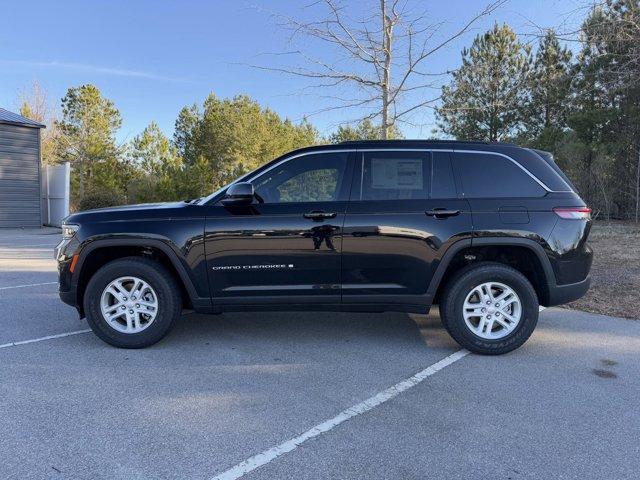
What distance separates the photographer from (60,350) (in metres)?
4.52

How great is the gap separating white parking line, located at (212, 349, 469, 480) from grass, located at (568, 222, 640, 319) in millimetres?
2838

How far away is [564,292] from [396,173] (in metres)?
1.89

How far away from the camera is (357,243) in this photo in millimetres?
4355

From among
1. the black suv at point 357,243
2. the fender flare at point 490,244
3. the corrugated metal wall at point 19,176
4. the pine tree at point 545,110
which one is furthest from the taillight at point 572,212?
the corrugated metal wall at point 19,176

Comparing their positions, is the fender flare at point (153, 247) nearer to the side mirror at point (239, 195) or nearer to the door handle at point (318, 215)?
the side mirror at point (239, 195)

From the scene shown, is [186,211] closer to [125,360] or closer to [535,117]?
[125,360]

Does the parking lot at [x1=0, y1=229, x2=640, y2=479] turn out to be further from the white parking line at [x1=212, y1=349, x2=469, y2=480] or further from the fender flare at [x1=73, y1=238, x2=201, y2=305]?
the fender flare at [x1=73, y1=238, x2=201, y2=305]

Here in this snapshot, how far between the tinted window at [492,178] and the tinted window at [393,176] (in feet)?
1.16

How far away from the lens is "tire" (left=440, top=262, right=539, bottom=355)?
4.40 meters

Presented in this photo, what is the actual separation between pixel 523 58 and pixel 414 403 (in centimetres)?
2283

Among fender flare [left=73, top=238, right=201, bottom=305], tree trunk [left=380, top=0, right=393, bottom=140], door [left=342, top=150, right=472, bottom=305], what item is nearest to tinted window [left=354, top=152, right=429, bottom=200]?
door [left=342, top=150, right=472, bottom=305]

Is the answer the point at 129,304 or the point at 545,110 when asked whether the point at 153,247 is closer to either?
the point at 129,304

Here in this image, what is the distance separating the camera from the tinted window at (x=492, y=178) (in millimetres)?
4453

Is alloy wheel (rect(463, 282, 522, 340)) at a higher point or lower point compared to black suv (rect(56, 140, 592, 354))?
lower
